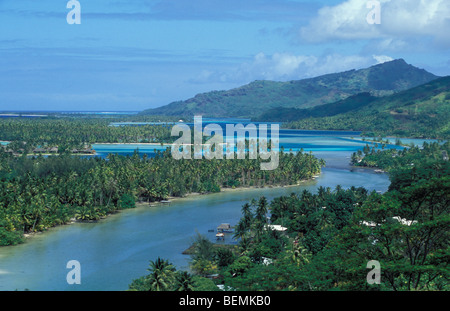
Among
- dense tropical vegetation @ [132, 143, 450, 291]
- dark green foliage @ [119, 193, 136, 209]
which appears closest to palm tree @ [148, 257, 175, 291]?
dense tropical vegetation @ [132, 143, 450, 291]

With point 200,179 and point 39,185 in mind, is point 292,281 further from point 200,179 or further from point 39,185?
point 200,179

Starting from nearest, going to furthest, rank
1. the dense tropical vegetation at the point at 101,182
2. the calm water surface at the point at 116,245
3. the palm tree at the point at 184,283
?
the palm tree at the point at 184,283, the calm water surface at the point at 116,245, the dense tropical vegetation at the point at 101,182

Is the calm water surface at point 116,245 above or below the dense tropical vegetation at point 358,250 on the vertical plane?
below

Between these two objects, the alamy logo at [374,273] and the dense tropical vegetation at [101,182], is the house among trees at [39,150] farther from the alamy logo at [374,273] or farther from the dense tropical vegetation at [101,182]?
the alamy logo at [374,273]

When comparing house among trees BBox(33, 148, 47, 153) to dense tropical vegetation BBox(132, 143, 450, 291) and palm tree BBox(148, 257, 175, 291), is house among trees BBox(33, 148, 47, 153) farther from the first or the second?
palm tree BBox(148, 257, 175, 291)

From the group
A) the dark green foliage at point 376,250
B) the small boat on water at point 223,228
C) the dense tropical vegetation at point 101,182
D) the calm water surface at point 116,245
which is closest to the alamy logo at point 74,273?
the calm water surface at point 116,245

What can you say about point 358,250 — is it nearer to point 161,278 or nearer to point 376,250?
point 376,250
